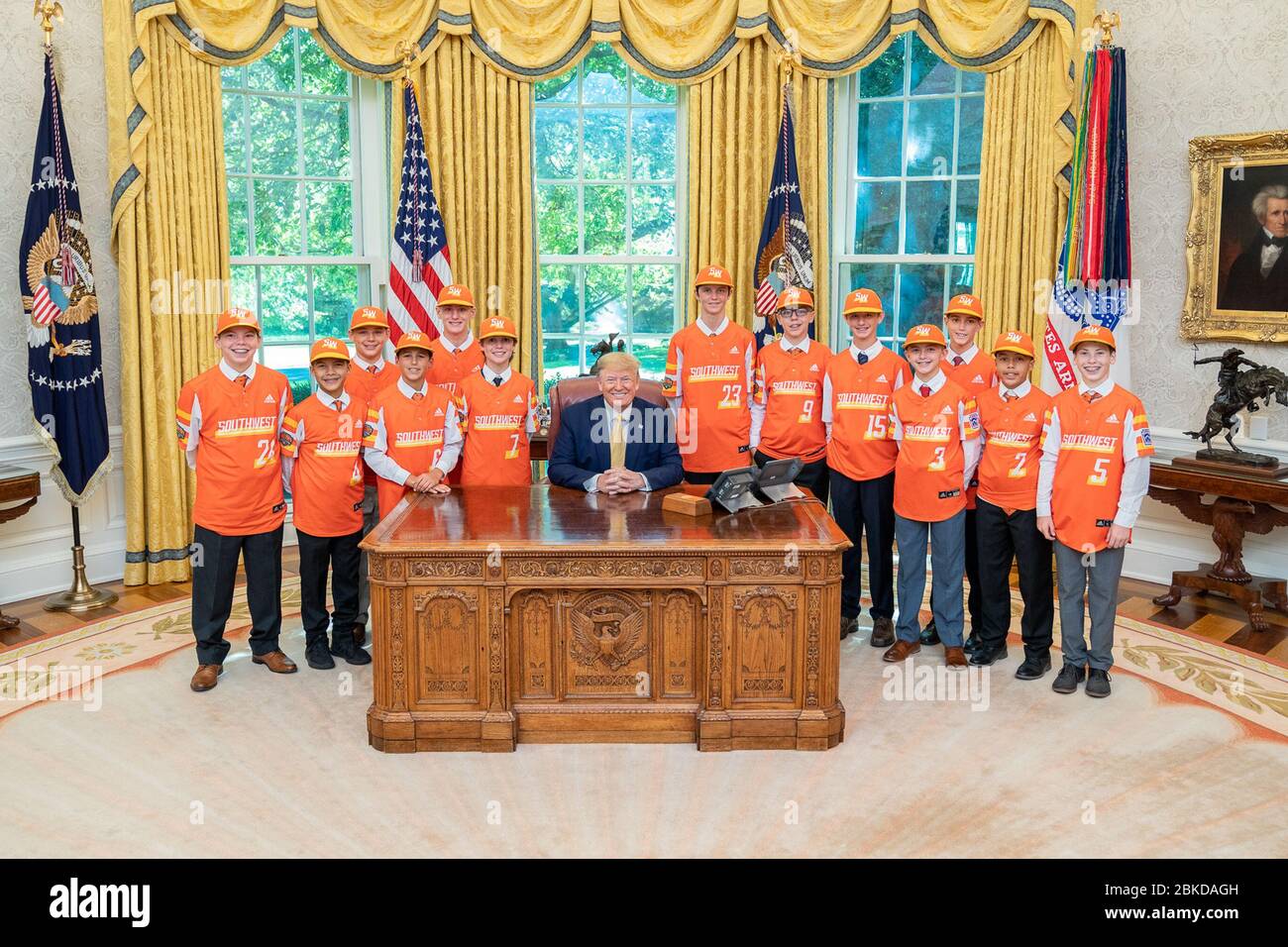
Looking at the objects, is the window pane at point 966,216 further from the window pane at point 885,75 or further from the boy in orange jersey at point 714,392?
the boy in orange jersey at point 714,392

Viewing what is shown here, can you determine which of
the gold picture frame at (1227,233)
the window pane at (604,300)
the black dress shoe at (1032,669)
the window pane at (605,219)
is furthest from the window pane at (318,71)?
the black dress shoe at (1032,669)

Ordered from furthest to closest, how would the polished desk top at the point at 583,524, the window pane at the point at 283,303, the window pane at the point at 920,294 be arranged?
the window pane at the point at 920,294 < the window pane at the point at 283,303 < the polished desk top at the point at 583,524

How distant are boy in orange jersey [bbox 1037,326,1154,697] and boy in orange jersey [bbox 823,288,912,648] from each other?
0.77 meters

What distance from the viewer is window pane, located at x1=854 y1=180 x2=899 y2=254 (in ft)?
24.8

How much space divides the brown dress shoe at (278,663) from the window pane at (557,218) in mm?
3559

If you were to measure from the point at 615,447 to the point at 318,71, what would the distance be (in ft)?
12.8

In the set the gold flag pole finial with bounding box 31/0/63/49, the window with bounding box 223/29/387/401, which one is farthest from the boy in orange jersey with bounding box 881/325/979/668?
the gold flag pole finial with bounding box 31/0/63/49

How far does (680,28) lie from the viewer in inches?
282

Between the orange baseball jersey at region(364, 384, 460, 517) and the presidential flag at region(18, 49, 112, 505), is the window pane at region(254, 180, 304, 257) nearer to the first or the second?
the presidential flag at region(18, 49, 112, 505)

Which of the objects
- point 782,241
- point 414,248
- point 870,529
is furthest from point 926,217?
point 414,248

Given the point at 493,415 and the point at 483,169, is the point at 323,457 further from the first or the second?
the point at 483,169

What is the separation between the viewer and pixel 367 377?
559 centimetres

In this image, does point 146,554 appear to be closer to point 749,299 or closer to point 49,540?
point 49,540

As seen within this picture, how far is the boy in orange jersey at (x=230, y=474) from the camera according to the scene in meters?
4.94
